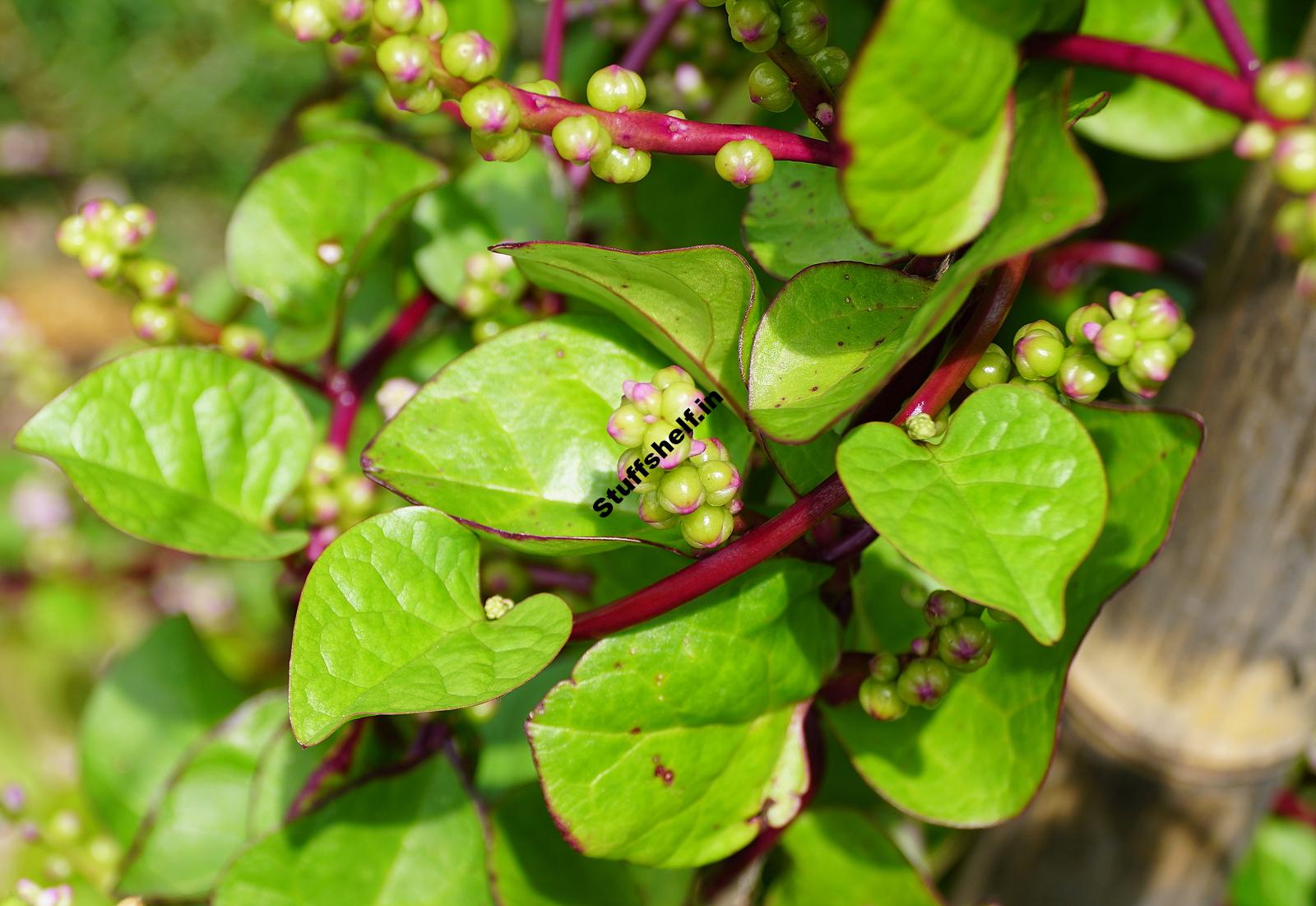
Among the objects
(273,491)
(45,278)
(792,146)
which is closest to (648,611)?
(792,146)

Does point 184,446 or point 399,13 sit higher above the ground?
point 399,13

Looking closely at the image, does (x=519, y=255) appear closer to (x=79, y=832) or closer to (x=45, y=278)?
(x=79, y=832)

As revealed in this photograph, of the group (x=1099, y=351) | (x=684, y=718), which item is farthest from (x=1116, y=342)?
(x=684, y=718)

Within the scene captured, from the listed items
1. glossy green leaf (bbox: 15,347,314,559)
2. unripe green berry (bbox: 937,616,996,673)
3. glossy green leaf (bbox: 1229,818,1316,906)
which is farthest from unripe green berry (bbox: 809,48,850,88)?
glossy green leaf (bbox: 1229,818,1316,906)

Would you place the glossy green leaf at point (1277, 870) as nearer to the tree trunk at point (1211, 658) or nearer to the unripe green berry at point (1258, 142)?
the tree trunk at point (1211, 658)

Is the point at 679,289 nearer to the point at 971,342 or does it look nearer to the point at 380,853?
the point at 971,342
